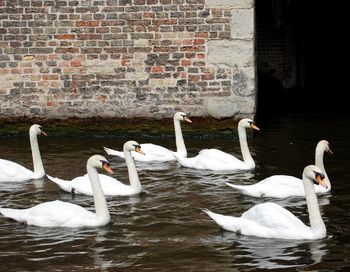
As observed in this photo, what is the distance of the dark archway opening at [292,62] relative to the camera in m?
18.9

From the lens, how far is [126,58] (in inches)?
568

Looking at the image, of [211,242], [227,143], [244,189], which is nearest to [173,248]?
[211,242]

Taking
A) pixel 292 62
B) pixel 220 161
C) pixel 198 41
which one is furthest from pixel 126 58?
pixel 292 62

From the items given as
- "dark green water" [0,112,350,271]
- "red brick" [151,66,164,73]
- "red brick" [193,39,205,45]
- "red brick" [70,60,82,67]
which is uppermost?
"red brick" [193,39,205,45]

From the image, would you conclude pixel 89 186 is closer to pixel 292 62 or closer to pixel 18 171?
pixel 18 171

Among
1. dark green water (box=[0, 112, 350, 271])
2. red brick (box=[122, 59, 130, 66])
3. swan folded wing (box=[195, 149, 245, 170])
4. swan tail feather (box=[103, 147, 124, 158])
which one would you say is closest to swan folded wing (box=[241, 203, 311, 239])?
dark green water (box=[0, 112, 350, 271])

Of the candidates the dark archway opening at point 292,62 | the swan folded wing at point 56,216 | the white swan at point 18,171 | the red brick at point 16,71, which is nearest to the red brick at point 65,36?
the red brick at point 16,71

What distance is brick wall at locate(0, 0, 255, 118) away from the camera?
46.5 ft

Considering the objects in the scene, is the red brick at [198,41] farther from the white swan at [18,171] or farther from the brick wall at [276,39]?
the brick wall at [276,39]

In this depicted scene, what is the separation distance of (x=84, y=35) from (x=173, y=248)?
7300mm

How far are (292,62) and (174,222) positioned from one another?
43.0 feet

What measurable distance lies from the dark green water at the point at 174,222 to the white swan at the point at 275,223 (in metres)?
0.09

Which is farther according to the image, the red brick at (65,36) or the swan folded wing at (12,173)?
the red brick at (65,36)

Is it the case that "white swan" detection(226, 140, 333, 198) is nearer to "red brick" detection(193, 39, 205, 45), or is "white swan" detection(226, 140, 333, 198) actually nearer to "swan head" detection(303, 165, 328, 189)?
"swan head" detection(303, 165, 328, 189)
